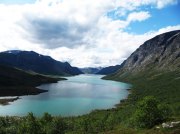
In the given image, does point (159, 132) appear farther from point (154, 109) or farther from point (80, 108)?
point (80, 108)

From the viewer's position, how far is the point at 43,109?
578ft

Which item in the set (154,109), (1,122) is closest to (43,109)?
(1,122)

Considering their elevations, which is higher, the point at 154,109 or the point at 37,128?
the point at 154,109

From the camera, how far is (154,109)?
80312 millimetres

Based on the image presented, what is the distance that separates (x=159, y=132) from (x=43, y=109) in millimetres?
125705

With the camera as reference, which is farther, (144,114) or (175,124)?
(144,114)

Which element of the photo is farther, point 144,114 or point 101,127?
point 101,127

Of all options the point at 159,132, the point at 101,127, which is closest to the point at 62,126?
the point at 101,127

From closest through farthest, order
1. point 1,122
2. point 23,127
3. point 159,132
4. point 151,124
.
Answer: point 159,132 → point 151,124 → point 23,127 → point 1,122

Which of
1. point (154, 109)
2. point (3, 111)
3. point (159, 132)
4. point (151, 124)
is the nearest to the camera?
point (159, 132)

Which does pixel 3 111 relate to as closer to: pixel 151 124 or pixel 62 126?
pixel 62 126

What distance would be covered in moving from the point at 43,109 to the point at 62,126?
78.4 meters

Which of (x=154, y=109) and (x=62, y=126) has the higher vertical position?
(x=154, y=109)

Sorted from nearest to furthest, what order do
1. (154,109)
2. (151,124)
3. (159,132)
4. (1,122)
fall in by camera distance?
(159,132), (151,124), (154,109), (1,122)
